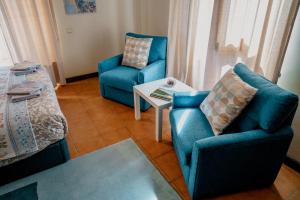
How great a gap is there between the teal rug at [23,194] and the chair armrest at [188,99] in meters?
1.51

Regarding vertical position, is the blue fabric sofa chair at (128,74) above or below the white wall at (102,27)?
below

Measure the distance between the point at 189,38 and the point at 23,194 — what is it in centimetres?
282

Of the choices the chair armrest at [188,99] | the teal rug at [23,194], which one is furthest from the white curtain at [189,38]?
the teal rug at [23,194]

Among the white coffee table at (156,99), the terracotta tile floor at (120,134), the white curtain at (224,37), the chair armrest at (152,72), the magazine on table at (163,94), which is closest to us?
the terracotta tile floor at (120,134)

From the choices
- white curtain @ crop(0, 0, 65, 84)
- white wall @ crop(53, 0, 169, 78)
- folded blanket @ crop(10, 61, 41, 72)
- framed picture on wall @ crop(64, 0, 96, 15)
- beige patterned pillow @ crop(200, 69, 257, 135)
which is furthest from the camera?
white wall @ crop(53, 0, 169, 78)

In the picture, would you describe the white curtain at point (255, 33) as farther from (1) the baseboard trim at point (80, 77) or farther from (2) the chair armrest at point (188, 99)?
(1) the baseboard trim at point (80, 77)

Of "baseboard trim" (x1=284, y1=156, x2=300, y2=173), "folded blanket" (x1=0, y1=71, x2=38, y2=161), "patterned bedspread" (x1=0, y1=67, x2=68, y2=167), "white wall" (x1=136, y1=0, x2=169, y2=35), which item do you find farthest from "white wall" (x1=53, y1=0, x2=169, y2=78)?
"baseboard trim" (x1=284, y1=156, x2=300, y2=173)

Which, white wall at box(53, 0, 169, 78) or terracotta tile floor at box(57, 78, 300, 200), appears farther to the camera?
white wall at box(53, 0, 169, 78)

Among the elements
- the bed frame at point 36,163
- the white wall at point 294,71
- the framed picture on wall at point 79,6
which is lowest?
the bed frame at point 36,163

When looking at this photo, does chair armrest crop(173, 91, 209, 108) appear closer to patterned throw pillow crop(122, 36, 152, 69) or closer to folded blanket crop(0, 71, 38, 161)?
patterned throw pillow crop(122, 36, 152, 69)

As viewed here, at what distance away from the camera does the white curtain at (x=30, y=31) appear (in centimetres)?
309

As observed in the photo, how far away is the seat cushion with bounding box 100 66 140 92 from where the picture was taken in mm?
2934

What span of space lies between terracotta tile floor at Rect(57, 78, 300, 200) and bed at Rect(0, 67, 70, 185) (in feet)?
1.05

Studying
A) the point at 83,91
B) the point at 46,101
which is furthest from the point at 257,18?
the point at 83,91
